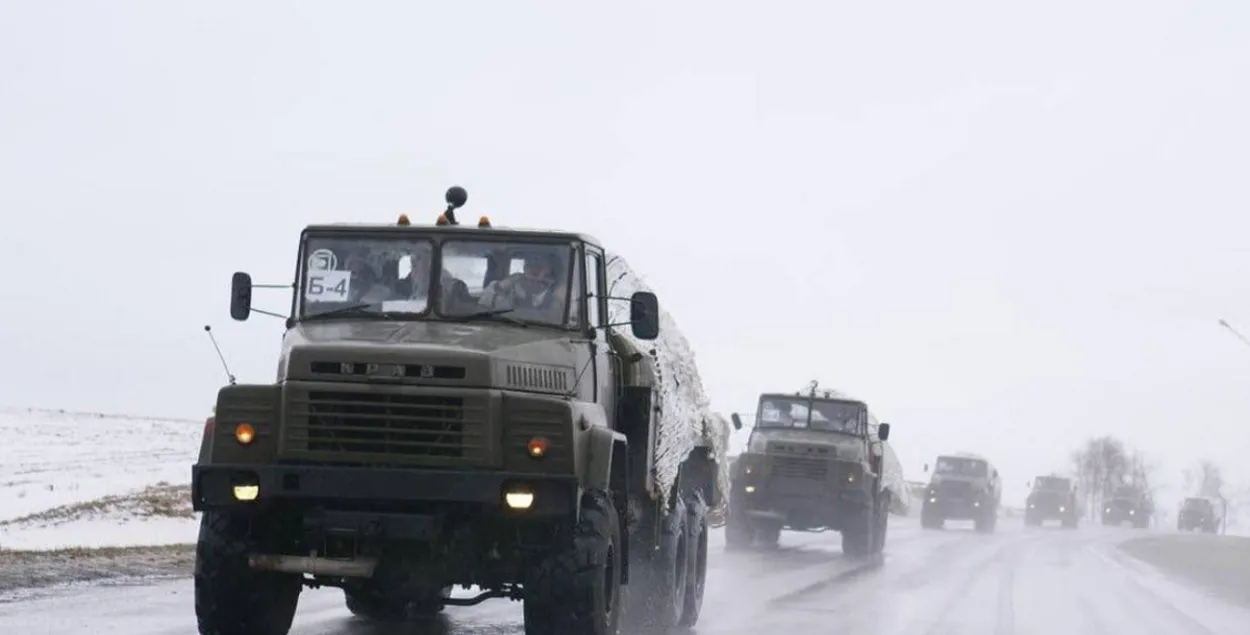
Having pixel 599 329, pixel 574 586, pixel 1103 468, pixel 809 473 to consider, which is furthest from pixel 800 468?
pixel 1103 468

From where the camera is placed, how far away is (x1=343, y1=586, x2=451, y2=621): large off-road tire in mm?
10110

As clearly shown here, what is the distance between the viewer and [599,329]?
36.4 feet

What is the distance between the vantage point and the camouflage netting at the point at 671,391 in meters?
13.2

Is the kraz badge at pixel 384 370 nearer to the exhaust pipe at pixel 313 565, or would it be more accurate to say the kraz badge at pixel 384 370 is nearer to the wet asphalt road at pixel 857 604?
the exhaust pipe at pixel 313 565

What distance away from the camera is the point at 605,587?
995 cm

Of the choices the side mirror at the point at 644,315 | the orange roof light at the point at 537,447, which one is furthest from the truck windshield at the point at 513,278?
the orange roof light at the point at 537,447

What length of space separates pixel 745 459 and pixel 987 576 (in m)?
5.79

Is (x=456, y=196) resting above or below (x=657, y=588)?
above

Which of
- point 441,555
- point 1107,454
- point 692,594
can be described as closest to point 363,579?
point 441,555

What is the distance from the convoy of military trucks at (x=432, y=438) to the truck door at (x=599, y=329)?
27mm

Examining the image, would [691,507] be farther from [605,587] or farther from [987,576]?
[987,576]

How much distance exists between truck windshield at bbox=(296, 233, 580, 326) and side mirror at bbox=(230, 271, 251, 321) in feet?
1.33

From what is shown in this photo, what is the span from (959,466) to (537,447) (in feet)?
142

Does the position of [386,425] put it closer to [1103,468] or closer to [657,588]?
[657,588]
